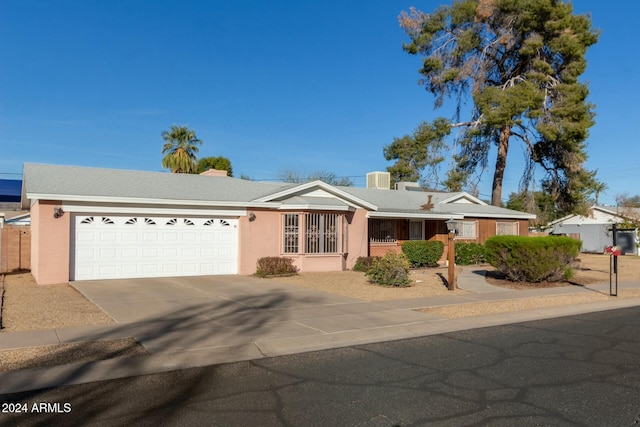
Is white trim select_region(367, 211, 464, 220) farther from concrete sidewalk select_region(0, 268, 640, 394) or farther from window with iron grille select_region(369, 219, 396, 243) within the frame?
concrete sidewalk select_region(0, 268, 640, 394)

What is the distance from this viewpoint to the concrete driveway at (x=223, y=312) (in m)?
9.19

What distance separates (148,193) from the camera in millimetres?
18328

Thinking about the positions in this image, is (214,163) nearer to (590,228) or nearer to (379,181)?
(379,181)

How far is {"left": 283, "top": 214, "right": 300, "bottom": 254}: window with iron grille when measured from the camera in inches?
808

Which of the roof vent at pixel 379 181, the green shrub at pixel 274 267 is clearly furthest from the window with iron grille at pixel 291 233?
the roof vent at pixel 379 181

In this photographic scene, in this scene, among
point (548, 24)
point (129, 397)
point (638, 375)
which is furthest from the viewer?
point (548, 24)

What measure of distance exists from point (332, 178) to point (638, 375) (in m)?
51.6

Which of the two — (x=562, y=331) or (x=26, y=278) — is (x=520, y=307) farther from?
(x=26, y=278)

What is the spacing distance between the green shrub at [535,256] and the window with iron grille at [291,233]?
7205 mm

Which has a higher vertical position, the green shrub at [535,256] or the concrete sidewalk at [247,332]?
the green shrub at [535,256]

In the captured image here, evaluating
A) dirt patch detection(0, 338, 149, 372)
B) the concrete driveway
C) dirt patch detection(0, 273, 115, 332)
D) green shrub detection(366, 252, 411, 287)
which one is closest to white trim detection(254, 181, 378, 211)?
the concrete driveway

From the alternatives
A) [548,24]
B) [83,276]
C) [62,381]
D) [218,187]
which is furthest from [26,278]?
[548,24]

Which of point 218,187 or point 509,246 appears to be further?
point 218,187

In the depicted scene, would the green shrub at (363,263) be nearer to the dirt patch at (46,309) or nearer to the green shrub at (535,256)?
the green shrub at (535,256)
